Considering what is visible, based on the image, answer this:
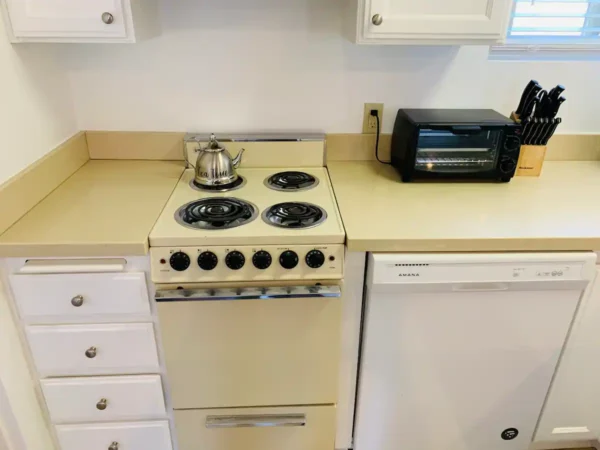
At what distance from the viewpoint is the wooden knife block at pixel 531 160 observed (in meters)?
1.68

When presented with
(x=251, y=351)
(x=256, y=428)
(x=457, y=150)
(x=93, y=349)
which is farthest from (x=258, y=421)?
(x=457, y=150)

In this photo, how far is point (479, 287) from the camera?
1.32 m

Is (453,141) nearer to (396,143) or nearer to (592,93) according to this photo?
(396,143)

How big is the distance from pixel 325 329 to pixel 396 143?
793mm

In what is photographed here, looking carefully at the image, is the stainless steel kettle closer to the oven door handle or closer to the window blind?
the oven door handle

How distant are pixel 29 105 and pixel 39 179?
0.24 metres

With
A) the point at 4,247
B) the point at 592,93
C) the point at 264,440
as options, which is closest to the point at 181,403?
the point at 264,440

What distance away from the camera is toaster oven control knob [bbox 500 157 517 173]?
5.30 ft

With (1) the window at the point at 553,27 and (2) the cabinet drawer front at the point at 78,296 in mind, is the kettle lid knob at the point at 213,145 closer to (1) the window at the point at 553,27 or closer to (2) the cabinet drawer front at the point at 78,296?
(2) the cabinet drawer front at the point at 78,296

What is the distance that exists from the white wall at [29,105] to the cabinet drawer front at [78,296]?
1.07 feet

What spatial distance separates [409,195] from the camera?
1.55 m

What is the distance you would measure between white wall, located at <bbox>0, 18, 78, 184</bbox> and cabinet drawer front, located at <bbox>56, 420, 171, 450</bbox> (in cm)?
87

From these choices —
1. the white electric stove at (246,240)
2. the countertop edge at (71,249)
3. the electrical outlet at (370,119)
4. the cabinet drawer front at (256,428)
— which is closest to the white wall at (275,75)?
the electrical outlet at (370,119)

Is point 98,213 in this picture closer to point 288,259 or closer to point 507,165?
point 288,259
